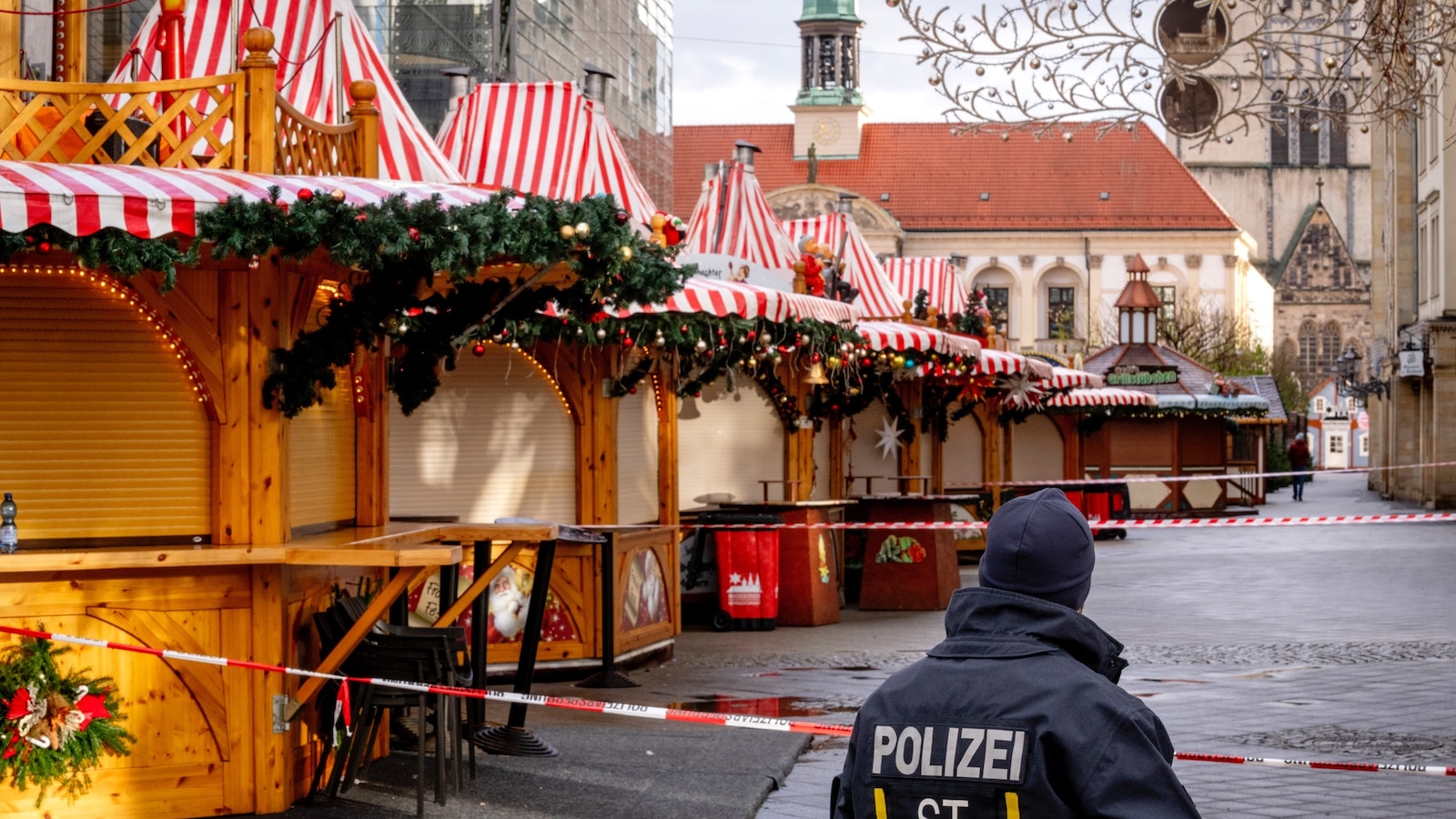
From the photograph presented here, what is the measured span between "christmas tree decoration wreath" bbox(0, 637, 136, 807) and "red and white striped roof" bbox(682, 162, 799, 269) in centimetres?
1383

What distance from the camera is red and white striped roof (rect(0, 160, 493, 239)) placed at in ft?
23.0

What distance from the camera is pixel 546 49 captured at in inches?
1642

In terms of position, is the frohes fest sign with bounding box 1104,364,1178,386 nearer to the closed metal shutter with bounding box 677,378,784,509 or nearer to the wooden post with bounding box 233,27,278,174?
the closed metal shutter with bounding box 677,378,784,509

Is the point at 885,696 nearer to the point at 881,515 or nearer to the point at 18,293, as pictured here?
the point at 18,293

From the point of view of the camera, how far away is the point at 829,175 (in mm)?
86312

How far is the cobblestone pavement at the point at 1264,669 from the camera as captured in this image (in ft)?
29.6

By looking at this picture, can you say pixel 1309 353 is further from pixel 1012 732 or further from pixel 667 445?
pixel 1012 732

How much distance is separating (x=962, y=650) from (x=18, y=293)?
559 centimetres

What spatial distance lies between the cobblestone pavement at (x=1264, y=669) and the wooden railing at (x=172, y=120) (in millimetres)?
3532

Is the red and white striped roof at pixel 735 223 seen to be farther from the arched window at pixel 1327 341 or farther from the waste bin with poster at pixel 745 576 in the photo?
the arched window at pixel 1327 341

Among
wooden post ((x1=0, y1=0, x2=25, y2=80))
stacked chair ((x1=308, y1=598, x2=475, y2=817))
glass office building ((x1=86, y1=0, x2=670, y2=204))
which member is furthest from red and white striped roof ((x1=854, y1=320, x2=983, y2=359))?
glass office building ((x1=86, y1=0, x2=670, y2=204))

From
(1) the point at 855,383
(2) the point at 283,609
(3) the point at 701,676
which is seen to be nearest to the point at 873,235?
(1) the point at 855,383

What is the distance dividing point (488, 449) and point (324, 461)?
4072 millimetres

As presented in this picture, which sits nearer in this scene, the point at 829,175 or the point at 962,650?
the point at 962,650
